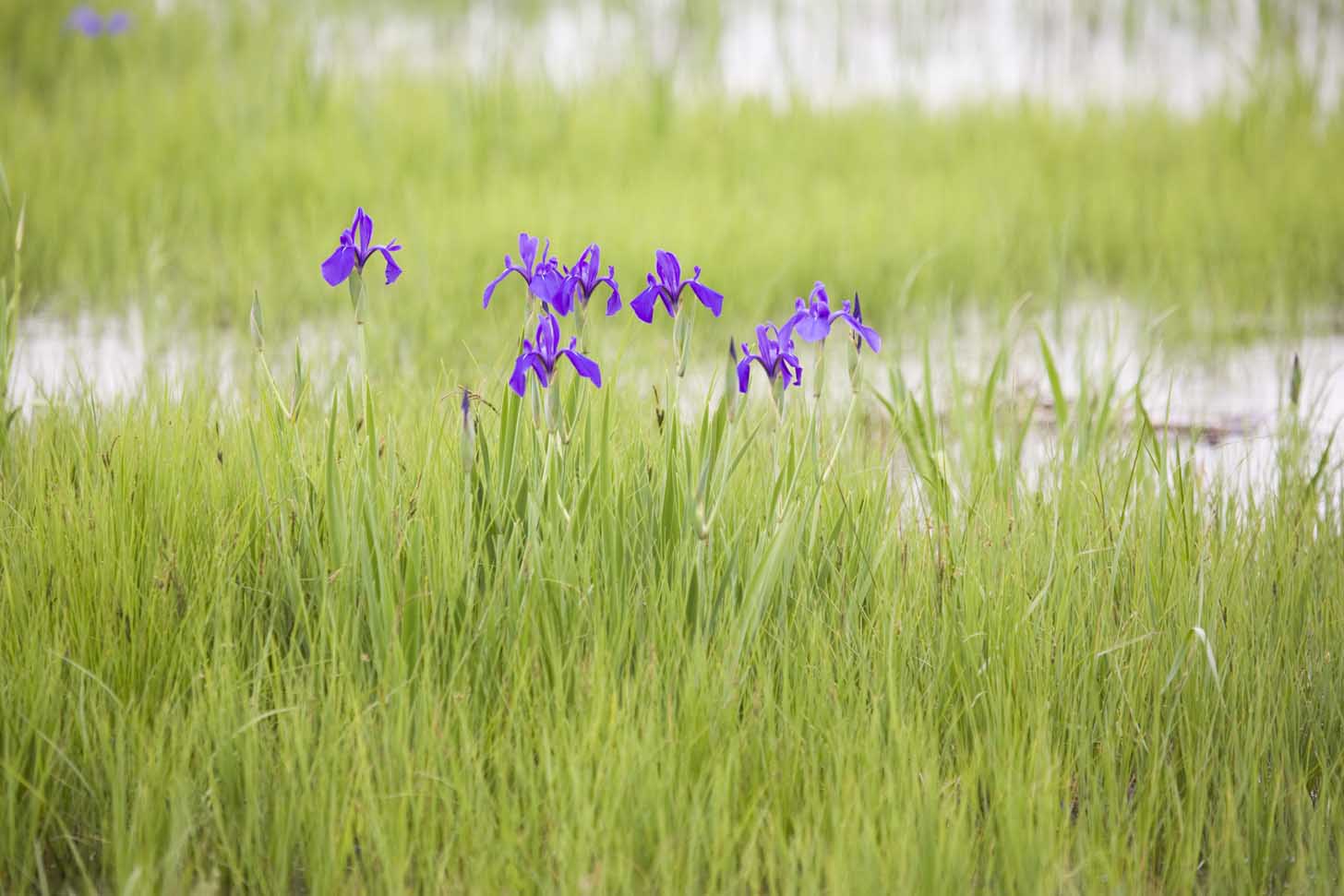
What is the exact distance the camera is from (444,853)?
141 cm

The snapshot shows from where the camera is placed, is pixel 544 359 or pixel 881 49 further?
pixel 881 49

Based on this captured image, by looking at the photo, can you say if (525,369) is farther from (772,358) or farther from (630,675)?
(630,675)

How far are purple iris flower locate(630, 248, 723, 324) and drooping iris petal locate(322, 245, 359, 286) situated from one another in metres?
0.44

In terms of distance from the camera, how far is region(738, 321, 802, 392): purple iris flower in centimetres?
175

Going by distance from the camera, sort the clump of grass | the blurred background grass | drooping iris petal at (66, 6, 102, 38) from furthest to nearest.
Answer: drooping iris petal at (66, 6, 102, 38), the blurred background grass, the clump of grass

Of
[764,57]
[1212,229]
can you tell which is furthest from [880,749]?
[764,57]

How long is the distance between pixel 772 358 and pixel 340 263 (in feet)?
2.22

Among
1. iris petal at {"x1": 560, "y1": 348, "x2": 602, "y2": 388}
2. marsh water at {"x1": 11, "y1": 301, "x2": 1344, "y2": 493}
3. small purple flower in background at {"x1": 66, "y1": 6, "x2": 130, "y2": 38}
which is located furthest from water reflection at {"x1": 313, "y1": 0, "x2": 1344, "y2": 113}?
iris petal at {"x1": 560, "y1": 348, "x2": 602, "y2": 388}

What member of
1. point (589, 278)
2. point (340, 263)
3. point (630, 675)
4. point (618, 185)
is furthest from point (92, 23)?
point (630, 675)

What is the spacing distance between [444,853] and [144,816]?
40 centimetres

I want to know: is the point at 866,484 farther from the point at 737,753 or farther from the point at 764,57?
the point at 764,57

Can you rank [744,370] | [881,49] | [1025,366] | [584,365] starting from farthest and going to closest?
[881,49] < [1025,366] < [744,370] < [584,365]

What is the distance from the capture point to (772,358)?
1.77 meters

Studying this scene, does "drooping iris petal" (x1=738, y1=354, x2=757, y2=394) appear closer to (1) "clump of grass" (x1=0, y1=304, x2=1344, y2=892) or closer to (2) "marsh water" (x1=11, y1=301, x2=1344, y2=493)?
(1) "clump of grass" (x1=0, y1=304, x2=1344, y2=892)
